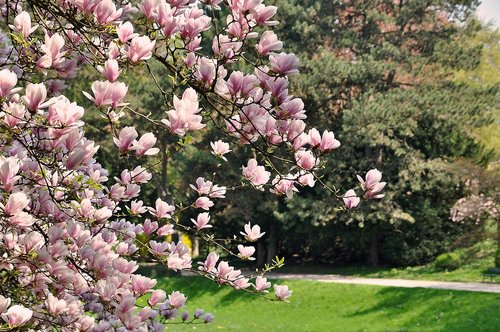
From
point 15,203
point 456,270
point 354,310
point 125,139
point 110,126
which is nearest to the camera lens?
point 15,203

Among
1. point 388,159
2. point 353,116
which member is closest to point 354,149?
point 388,159

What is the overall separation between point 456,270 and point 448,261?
0.54 metres

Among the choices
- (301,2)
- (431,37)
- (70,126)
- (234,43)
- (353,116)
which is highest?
(301,2)

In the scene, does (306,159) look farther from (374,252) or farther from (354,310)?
(374,252)

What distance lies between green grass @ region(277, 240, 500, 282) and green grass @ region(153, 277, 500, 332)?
10.5 feet

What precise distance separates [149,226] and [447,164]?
65.1 feet

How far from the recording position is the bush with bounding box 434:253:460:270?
2142 centimetres

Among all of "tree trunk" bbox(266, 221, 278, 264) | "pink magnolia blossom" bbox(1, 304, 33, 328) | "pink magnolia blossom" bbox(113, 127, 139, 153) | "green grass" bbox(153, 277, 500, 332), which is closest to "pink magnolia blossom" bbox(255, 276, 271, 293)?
"pink magnolia blossom" bbox(113, 127, 139, 153)

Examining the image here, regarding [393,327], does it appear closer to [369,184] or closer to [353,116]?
[353,116]

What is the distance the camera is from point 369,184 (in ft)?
9.91

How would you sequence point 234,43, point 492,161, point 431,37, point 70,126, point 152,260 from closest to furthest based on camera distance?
point 70,126 < point 234,43 < point 152,260 < point 431,37 < point 492,161

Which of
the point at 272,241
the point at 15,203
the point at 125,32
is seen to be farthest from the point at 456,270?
the point at 15,203

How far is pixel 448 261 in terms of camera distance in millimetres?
21469

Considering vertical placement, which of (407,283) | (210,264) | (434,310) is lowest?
(434,310)
